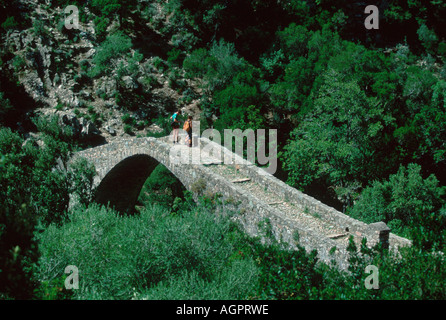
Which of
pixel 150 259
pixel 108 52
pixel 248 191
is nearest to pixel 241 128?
pixel 108 52

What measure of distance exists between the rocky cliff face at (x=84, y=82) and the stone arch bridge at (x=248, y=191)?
39.2 ft

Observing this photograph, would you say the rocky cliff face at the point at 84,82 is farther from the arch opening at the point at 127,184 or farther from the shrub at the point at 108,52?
the arch opening at the point at 127,184

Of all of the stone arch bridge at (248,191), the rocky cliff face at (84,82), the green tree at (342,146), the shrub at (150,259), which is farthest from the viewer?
the rocky cliff face at (84,82)

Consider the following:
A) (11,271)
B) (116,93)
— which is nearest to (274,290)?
(11,271)

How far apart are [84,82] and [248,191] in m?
24.8

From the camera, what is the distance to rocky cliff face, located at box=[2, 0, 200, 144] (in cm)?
3903

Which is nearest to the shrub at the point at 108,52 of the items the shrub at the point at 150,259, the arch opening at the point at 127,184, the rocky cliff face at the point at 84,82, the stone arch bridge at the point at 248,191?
the rocky cliff face at the point at 84,82

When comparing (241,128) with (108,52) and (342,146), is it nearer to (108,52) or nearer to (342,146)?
(342,146)

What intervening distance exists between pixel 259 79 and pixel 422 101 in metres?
12.5

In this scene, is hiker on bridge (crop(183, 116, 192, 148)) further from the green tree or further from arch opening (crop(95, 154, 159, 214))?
the green tree

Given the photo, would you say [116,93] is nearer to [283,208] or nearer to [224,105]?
[224,105]

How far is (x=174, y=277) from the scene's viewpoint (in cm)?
1497

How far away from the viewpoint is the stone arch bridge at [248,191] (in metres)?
17.0
